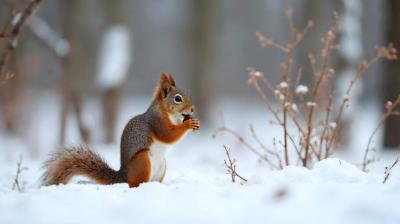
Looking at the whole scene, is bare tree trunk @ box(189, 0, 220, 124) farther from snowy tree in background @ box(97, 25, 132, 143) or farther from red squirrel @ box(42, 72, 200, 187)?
red squirrel @ box(42, 72, 200, 187)

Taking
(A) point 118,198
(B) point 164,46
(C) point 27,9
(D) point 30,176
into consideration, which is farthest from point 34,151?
(B) point 164,46

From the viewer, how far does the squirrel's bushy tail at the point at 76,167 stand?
4.07 meters

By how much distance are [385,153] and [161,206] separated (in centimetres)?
520

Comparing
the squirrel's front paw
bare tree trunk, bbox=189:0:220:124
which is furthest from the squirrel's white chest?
bare tree trunk, bbox=189:0:220:124

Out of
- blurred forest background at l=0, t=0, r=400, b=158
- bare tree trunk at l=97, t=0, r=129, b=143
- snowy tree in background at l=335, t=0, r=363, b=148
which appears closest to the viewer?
blurred forest background at l=0, t=0, r=400, b=158

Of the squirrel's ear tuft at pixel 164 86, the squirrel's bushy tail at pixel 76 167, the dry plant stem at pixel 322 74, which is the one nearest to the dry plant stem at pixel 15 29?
the squirrel's bushy tail at pixel 76 167

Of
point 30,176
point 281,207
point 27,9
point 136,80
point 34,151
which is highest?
point 27,9

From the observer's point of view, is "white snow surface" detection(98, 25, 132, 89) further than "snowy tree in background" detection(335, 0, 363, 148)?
Yes

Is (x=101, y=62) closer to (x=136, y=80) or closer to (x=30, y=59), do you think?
(x=30, y=59)

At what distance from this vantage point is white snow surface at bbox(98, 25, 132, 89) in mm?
9398

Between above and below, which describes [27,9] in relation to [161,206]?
above

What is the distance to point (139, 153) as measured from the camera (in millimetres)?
4070

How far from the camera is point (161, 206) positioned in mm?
2959

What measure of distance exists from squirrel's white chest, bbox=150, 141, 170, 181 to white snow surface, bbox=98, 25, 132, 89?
17.6 feet
